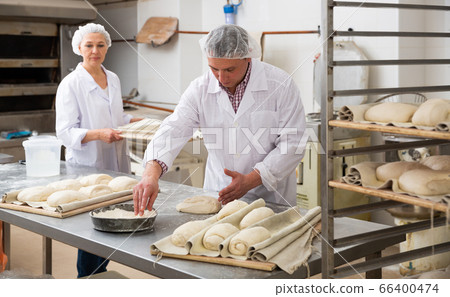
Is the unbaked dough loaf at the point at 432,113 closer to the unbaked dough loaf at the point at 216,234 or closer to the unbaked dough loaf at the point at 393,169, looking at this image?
the unbaked dough loaf at the point at 393,169

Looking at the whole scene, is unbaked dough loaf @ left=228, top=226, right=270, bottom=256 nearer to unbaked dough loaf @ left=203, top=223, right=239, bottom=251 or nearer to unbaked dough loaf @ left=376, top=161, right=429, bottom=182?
unbaked dough loaf @ left=203, top=223, right=239, bottom=251

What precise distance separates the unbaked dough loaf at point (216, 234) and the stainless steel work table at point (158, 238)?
9cm

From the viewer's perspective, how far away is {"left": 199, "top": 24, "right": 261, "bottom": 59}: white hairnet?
7.84 ft

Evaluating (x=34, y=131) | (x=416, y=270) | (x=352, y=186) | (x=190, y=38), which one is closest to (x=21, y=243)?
(x=34, y=131)

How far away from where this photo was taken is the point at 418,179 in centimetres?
147

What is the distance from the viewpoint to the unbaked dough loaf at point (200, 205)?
7.29 ft

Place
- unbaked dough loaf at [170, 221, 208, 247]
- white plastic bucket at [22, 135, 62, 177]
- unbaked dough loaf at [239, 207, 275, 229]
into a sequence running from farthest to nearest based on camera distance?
white plastic bucket at [22, 135, 62, 177] < unbaked dough loaf at [239, 207, 275, 229] < unbaked dough loaf at [170, 221, 208, 247]

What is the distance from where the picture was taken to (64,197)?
232cm

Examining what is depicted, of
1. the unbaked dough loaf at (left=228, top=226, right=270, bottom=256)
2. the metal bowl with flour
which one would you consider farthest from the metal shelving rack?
the metal bowl with flour

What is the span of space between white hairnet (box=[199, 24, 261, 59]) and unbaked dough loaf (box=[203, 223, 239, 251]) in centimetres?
86

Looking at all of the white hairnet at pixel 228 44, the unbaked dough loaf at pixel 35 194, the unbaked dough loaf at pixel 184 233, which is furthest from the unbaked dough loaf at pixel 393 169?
the unbaked dough loaf at pixel 35 194

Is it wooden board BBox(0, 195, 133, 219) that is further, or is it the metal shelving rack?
wooden board BBox(0, 195, 133, 219)

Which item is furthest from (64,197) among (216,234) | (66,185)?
(216,234)

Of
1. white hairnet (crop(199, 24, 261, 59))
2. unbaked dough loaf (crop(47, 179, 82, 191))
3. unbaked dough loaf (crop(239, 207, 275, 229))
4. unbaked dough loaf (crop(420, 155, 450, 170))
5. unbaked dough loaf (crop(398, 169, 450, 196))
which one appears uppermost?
white hairnet (crop(199, 24, 261, 59))
